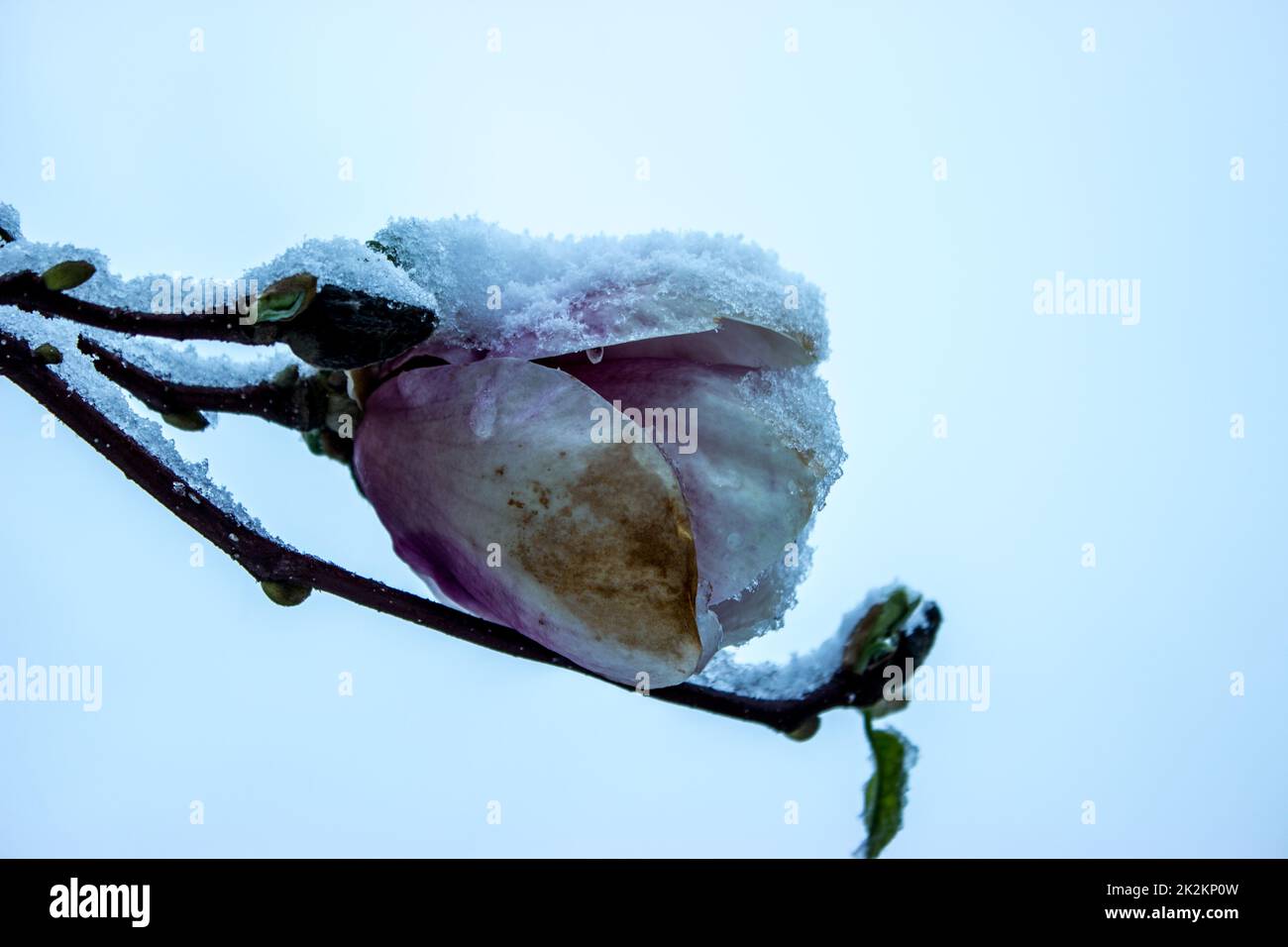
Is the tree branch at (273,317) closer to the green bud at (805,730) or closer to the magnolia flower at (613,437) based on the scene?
the magnolia flower at (613,437)

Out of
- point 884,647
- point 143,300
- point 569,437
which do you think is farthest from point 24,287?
point 884,647

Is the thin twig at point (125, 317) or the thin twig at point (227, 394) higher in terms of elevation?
the thin twig at point (125, 317)

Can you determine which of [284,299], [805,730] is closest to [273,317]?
[284,299]

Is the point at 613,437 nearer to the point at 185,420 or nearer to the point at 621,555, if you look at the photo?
the point at 621,555

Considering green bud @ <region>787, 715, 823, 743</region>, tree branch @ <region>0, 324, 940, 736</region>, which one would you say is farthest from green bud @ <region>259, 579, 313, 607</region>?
green bud @ <region>787, 715, 823, 743</region>

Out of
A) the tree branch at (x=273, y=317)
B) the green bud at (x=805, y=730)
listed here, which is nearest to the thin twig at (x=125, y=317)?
the tree branch at (x=273, y=317)

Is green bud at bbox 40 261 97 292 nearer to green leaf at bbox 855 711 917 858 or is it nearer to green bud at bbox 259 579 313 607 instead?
green bud at bbox 259 579 313 607

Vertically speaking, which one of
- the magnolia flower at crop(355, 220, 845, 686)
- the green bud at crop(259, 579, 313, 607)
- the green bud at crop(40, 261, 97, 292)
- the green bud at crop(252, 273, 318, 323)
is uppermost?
the green bud at crop(40, 261, 97, 292)
